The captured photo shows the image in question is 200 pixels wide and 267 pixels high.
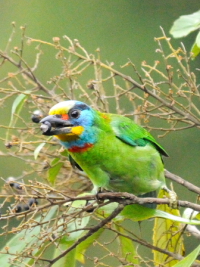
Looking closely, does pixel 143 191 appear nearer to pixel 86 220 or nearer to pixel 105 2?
pixel 86 220

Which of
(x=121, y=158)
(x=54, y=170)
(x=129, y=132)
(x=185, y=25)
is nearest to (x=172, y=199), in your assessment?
(x=121, y=158)

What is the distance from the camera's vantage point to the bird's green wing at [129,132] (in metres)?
2.57

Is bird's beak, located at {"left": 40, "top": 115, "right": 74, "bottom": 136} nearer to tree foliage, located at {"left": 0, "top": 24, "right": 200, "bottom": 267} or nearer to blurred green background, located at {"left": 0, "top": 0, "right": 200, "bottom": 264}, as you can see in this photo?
tree foliage, located at {"left": 0, "top": 24, "right": 200, "bottom": 267}

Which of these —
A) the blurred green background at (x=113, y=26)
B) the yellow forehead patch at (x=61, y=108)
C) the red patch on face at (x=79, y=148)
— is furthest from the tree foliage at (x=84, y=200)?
the blurred green background at (x=113, y=26)

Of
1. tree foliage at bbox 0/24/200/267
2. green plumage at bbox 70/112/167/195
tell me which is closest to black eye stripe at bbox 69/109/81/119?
green plumage at bbox 70/112/167/195

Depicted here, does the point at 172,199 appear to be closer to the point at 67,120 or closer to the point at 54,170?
the point at 67,120

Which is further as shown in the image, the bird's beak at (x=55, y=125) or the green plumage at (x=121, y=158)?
the green plumage at (x=121, y=158)

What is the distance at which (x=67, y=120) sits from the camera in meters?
2.25

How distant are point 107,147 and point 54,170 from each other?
0.34 meters

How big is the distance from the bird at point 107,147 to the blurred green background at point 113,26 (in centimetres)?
567

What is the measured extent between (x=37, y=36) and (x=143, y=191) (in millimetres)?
7345

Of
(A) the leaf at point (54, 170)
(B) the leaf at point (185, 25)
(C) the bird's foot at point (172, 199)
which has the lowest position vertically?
(C) the bird's foot at point (172, 199)

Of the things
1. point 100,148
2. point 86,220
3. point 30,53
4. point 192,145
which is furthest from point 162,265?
point 30,53

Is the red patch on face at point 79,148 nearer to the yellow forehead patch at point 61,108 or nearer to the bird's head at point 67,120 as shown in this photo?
the bird's head at point 67,120
